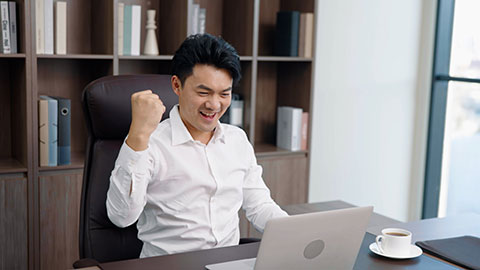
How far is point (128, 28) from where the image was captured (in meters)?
2.86

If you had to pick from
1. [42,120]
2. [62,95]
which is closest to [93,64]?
Result: [62,95]

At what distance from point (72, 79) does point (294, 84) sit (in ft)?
4.03

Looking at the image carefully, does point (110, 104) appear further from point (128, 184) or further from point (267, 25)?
point (267, 25)

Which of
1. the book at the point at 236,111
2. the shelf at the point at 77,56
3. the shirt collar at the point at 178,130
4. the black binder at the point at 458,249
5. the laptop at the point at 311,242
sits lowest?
the black binder at the point at 458,249

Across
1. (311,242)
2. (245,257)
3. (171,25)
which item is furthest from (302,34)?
(311,242)

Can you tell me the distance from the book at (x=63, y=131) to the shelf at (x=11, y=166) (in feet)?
0.56

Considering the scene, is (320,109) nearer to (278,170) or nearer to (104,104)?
(278,170)

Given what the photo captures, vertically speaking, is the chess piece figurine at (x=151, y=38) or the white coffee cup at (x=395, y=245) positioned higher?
the chess piece figurine at (x=151, y=38)

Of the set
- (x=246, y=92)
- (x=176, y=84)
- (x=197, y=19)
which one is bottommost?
(x=246, y=92)

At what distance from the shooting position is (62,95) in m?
3.01

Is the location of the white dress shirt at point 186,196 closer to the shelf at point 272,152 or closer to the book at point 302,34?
the shelf at point 272,152

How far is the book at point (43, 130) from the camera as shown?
2660 millimetres

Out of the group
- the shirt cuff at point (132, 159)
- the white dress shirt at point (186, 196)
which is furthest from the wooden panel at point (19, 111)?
the shirt cuff at point (132, 159)

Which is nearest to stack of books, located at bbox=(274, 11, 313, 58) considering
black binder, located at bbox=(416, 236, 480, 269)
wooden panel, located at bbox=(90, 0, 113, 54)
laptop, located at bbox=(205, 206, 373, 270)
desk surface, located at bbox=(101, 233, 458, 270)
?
wooden panel, located at bbox=(90, 0, 113, 54)
